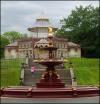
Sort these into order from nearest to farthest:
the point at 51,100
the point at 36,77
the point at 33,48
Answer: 1. the point at 51,100
2. the point at 36,77
3. the point at 33,48

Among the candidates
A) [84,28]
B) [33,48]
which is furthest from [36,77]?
[84,28]

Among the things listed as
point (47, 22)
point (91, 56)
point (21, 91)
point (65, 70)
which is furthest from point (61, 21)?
point (21, 91)

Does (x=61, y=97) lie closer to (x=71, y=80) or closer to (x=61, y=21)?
(x=71, y=80)

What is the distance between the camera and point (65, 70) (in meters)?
59.5

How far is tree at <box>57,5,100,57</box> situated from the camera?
94.6m

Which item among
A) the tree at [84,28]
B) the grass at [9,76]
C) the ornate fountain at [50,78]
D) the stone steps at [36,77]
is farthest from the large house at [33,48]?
the ornate fountain at [50,78]

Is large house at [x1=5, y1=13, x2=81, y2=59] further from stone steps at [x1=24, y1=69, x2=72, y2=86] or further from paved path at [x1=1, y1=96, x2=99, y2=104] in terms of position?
paved path at [x1=1, y1=96, x2=99, y2=104]

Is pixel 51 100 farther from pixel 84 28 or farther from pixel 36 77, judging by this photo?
pixel 84 28

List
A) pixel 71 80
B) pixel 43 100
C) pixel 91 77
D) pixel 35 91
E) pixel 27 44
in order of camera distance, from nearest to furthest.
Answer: pixel 43 100 → pixel 35 91 → pixel 71 80 → pixel 91 77 → pixel 27 44

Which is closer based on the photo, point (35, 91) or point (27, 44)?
point (35, 91)

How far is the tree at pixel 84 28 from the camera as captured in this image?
94.6 metres

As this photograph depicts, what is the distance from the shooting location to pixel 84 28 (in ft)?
315

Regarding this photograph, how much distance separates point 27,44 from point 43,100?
214ft

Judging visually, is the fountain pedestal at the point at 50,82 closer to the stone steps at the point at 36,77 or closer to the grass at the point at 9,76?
the grass at the point at 9,76
